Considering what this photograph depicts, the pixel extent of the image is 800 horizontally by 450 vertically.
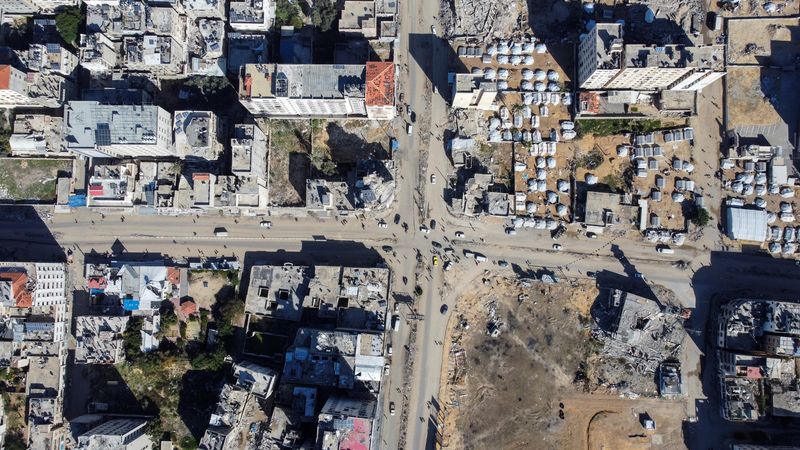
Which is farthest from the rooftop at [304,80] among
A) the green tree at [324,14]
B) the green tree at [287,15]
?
the green tree at [287,15]

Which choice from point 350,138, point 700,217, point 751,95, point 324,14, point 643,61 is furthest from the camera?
point 350,138

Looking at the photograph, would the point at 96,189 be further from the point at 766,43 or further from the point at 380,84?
the point at 766,43

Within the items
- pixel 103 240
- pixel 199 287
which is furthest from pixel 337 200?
pixel 103 240

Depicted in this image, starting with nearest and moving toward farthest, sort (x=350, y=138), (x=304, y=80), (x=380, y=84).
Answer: (x=380, y=84) < (x=304, y=80) < (x=350, y=138)

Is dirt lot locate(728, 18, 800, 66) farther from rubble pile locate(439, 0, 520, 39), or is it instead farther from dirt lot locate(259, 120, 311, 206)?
dirt lot locate(259, 120, 311, 206)

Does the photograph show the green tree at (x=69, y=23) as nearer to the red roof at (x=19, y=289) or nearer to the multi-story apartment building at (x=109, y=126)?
the multi-story apartment building at (x=109, y=126)

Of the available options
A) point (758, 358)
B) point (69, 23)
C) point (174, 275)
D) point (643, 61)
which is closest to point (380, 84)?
point (643, 61)

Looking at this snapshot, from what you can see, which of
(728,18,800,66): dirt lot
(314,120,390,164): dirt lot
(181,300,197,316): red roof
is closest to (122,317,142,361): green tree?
(181,300,197,316): red roof
